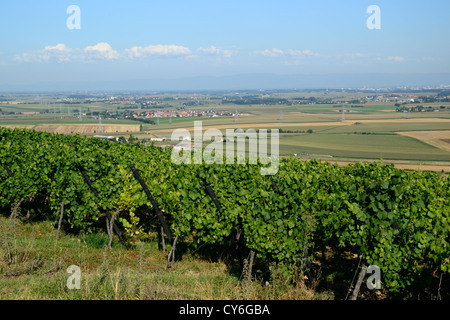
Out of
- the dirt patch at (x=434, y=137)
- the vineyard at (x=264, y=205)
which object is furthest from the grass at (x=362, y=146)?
the vineyard at (x=264, y=205)

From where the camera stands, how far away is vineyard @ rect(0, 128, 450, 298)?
6527 mm

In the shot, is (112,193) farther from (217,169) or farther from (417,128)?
(417,128)

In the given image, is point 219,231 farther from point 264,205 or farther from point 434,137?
point 434,137

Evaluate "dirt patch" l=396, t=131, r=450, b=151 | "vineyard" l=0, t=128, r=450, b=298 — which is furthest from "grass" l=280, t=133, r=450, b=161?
"vineyard" l=0, t=128, r=450, b=298

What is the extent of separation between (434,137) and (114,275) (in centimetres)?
6187

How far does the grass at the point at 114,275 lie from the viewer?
575cm

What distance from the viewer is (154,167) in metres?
11.8

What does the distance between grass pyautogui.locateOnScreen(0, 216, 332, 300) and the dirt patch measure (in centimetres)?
4791

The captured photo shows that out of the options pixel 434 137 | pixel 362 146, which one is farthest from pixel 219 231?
pixel 434 137

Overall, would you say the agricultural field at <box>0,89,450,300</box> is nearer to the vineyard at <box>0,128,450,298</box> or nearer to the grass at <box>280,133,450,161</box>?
the vineyard at <box>0,128,450,298</box>

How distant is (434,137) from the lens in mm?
58219

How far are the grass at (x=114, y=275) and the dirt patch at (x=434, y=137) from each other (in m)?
47.9

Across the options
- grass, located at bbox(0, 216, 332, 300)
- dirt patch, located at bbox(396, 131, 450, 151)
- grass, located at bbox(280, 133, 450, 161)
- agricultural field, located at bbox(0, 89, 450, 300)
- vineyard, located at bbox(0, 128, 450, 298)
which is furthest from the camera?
dirt patch, located at bbox(396, 131, 450, 151)
